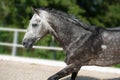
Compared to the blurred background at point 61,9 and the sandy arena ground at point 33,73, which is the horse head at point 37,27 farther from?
the blurred background at point 61,9

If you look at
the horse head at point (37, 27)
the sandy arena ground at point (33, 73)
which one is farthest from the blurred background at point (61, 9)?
the horse head at point (37, 27)

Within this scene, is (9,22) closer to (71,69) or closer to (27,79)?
(27,79)

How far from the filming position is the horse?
23.4ft

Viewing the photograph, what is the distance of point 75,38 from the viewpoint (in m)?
7.15

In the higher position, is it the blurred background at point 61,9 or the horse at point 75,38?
the horse at point 75,38

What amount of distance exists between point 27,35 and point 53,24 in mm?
515

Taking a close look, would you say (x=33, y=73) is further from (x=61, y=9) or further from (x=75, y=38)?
(x=61, y=9)

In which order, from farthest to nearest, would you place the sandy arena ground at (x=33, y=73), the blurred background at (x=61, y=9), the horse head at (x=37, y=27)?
the blurred background at (x=61, y=9), the sandy arena ground at (x=33, y=73), the horse head at (x=37, y=27)

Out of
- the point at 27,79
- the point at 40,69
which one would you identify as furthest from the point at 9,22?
the point at 27,79

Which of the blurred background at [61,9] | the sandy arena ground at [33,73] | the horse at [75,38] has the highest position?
the horse at [75,38]

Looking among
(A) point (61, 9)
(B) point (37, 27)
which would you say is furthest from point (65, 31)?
(A) point (61, 9)

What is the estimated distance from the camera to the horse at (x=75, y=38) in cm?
712

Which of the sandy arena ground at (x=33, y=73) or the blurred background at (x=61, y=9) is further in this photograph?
the blurred background at (x=61, y=9)

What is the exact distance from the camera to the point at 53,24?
7164 mm
